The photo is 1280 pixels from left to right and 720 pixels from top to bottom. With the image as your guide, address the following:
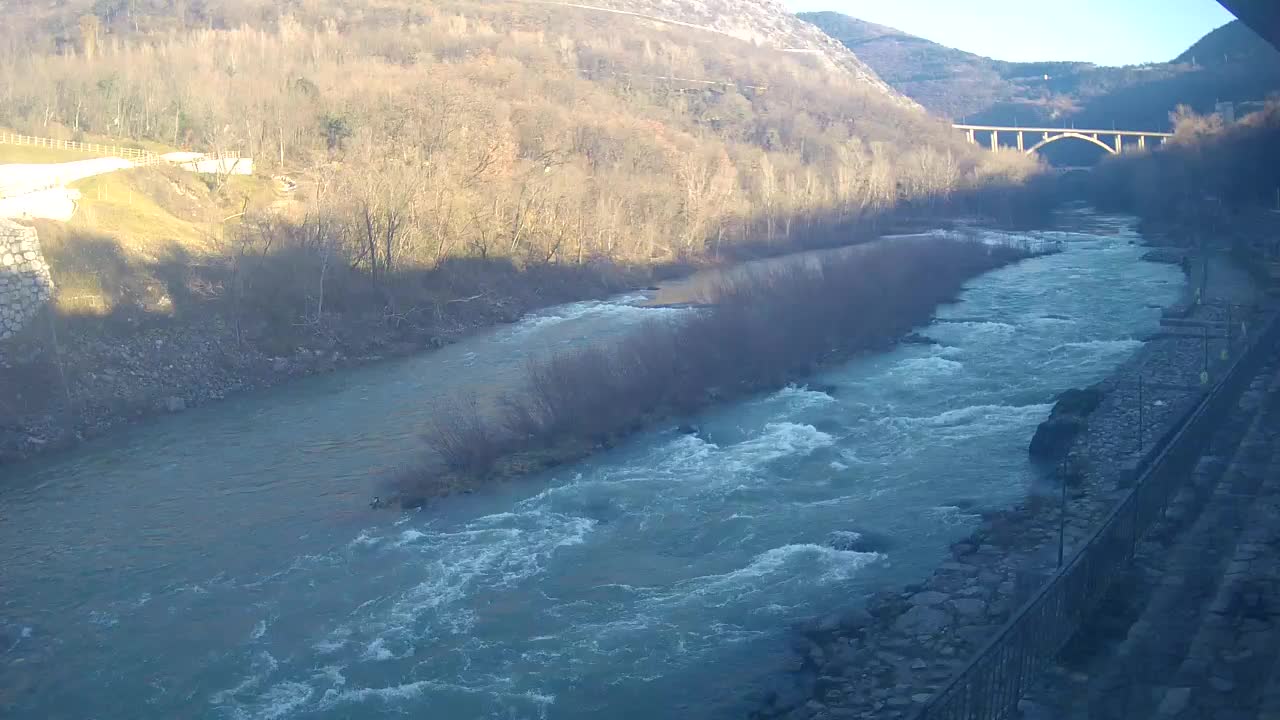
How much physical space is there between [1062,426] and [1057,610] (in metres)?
8.44

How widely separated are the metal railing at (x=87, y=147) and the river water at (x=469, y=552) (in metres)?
14.3

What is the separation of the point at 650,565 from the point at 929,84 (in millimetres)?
118535

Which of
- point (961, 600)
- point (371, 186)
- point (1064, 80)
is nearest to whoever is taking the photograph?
point (961, 600)

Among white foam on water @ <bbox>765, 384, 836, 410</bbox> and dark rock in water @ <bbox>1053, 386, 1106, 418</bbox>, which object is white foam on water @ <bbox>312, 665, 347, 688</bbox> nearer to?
white foam on water @ <bbox>765, 384, 836, 410</bbox>

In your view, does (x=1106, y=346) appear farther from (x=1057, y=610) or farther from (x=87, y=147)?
(x=87, y=147)

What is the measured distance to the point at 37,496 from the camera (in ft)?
51.1

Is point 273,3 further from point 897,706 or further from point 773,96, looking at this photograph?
point 897,706

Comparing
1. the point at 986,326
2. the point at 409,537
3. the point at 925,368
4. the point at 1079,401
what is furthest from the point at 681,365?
the point at 986,326

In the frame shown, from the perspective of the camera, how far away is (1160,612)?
7828 mm

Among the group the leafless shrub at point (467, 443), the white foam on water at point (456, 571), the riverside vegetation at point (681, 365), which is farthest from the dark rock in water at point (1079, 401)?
the leafless shrub at point (467, 443)

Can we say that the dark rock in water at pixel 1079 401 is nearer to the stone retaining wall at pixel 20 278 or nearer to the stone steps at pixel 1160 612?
the stone steps at pixel 1160 612

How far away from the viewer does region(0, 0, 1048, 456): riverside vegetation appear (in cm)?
2245

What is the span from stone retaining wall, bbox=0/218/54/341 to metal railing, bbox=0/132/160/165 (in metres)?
9.09

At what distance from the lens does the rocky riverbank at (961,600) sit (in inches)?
351
